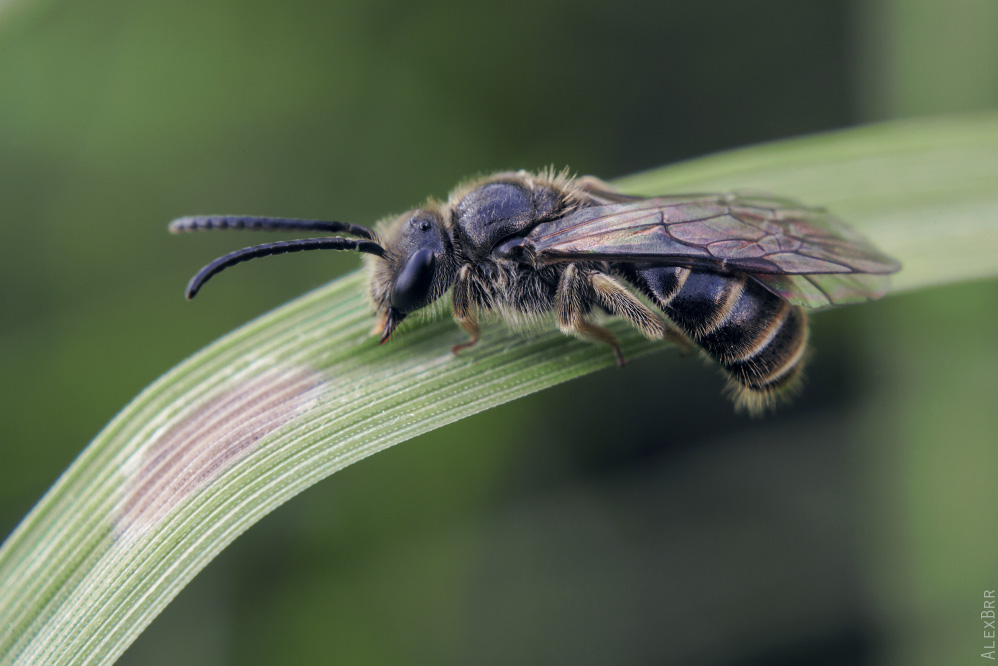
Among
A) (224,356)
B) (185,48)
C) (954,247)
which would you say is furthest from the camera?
(185,48)

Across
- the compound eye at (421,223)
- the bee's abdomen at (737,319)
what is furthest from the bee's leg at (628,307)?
the compound eye at (421,223)

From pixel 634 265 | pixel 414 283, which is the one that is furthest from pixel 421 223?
pixel 634 265

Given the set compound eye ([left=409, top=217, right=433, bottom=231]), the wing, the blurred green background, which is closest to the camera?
the wing

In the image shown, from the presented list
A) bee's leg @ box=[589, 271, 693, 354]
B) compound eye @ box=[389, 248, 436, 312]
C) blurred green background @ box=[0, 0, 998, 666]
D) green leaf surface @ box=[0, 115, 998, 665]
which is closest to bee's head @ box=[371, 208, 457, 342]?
compound eye @ box=[389, 248, 436, 312]

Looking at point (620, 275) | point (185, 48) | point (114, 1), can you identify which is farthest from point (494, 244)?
point (114, 1)

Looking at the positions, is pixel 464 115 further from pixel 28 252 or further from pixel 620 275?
pixel 28 252

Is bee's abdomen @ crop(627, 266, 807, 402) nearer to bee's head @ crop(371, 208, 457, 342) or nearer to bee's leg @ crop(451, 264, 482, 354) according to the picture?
bee's leg @ crop(451, 264, 482, 354)

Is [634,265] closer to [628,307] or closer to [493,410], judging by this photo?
[628,307]
